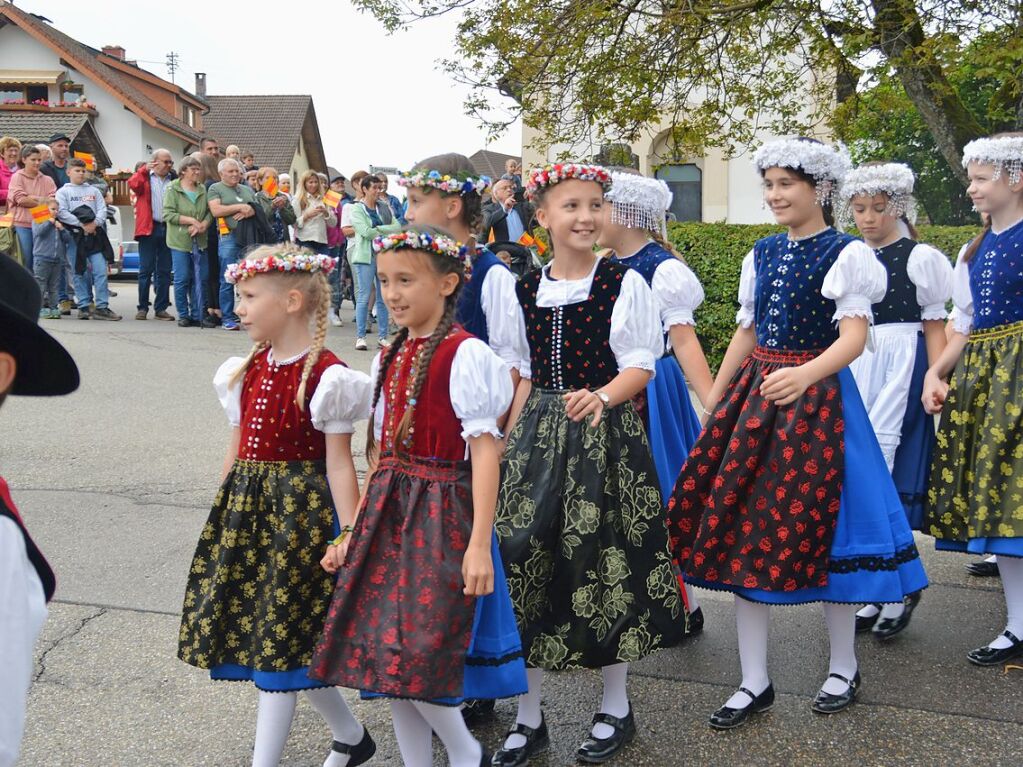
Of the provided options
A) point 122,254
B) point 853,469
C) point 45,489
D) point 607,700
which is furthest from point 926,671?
point 122,254

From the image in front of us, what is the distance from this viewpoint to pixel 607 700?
339 cm

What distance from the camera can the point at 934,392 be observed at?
14.1 ft

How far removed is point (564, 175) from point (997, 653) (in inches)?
94.3

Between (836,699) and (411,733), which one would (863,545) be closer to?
(836,699)

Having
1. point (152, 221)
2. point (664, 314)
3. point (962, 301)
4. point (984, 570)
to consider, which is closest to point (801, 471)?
point (664, 314)

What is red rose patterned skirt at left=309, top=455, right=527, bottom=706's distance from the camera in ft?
8.98

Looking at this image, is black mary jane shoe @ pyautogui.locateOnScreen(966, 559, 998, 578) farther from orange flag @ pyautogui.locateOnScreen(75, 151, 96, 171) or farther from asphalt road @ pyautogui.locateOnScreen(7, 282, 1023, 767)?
orange flag @ pyautogui.locateOnScreen(75, 151, 96, 171)

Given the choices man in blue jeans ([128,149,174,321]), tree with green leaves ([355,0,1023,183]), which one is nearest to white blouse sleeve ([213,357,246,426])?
tree with green leaves ([355,0,1023,183])

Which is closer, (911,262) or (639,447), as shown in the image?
(639,447)

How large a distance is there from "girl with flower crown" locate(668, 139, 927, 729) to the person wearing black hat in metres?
2.36

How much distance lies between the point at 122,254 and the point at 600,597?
22.9 m

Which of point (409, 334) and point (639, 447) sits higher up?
point (409, 334)

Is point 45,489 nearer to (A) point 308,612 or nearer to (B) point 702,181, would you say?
(A) point 308,612

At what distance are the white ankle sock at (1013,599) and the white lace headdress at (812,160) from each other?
5.18 feet
